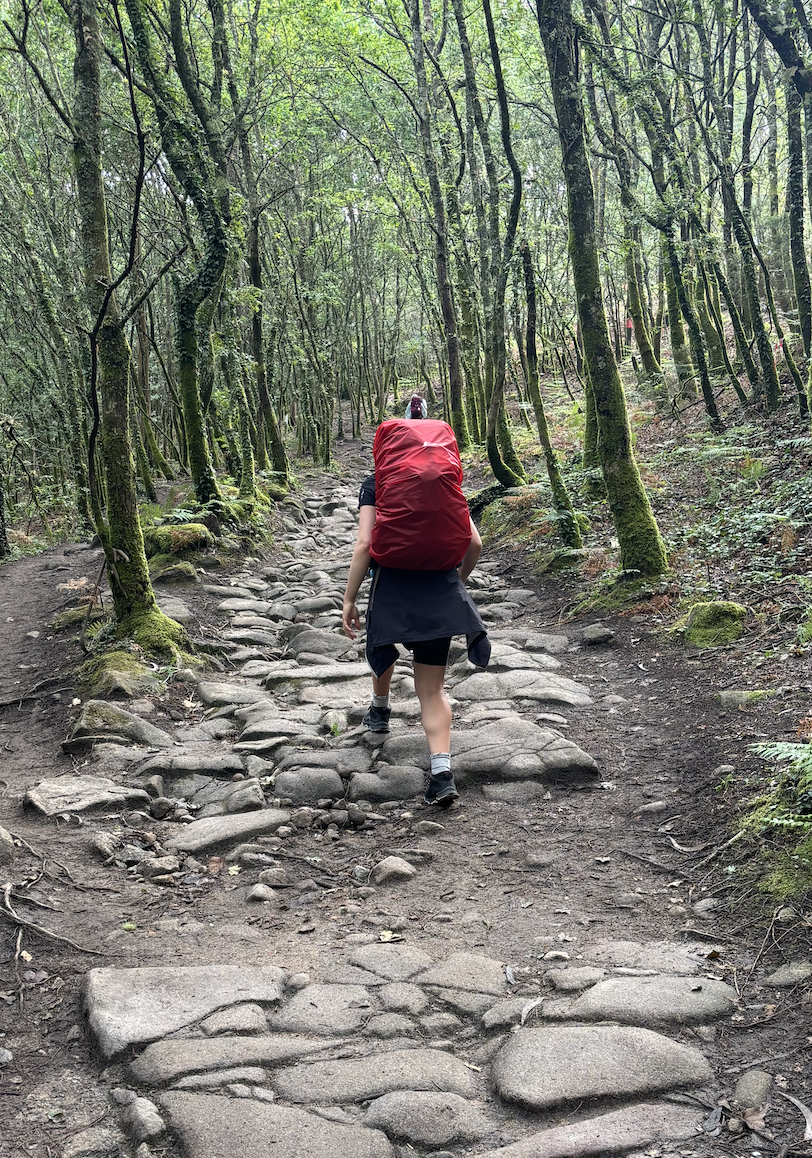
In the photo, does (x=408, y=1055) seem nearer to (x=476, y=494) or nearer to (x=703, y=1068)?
(x=703, y=1068)

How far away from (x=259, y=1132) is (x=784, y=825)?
259cm

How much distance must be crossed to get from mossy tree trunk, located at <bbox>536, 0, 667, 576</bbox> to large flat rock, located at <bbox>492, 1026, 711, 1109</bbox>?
6436 millimetres

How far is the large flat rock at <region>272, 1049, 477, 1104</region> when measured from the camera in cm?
270

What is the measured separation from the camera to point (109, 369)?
787 cm

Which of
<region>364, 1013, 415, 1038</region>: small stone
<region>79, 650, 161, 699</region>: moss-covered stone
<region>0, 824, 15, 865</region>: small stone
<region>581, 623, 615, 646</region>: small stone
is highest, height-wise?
<region>79, 650, 161, 699</region>: moss-covered stone

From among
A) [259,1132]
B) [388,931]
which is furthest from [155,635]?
[259,1132]

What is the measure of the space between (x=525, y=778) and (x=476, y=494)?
971 cm

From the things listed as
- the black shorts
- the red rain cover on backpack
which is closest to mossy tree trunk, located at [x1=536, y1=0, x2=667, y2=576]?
the red rain cover on backpack

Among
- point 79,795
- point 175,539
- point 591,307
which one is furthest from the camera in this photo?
point 175,539

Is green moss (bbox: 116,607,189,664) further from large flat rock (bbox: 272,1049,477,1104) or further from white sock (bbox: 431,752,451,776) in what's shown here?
large flat rock (bbox: 272,1049,477,1104)

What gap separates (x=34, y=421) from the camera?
23.9 meters

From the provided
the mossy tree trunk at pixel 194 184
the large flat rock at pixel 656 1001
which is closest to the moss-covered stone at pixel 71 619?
the mossy tree trunk at pixel 194 184

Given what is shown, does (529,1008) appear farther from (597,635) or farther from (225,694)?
(597,635)

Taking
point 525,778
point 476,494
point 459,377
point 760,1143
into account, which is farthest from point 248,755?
point 459,377
